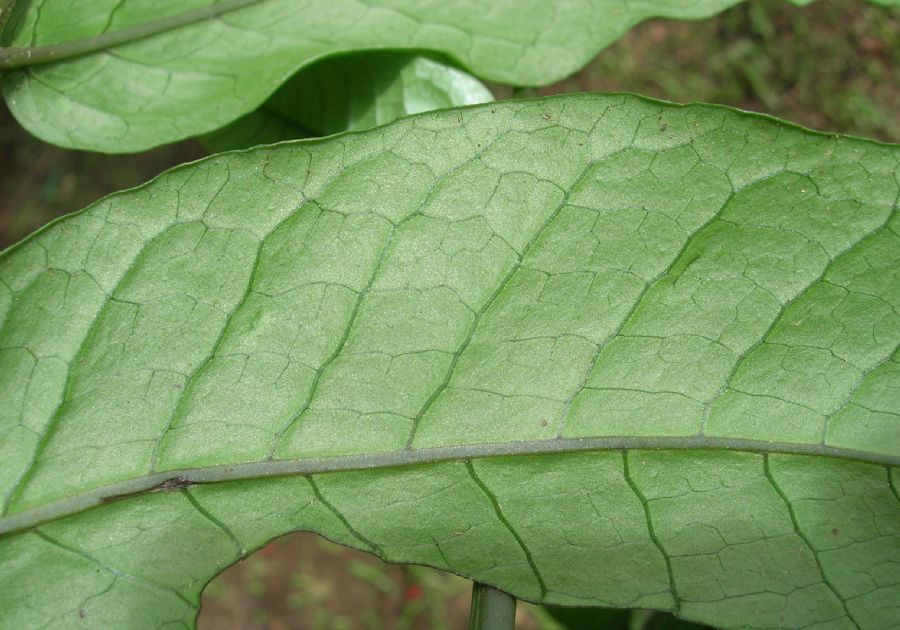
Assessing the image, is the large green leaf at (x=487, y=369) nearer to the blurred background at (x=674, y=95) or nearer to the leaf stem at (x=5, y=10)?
the leaf stem at (x=5, y=10)

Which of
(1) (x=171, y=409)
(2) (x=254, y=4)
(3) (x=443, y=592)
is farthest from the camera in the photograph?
(3) (x=443, y=592)

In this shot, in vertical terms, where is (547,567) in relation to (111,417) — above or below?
below

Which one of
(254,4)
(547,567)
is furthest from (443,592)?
(254,4)

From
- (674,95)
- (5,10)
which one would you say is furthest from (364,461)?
(674,95)

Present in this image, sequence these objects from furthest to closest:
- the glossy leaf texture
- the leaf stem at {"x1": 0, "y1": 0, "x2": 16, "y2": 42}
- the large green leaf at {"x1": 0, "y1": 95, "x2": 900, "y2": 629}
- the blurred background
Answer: the blurred background → the glossy leaf texture → the leaf stem at {"x1": 0, "y1": 0, "x2": 16, "y2": 42} → the large green leaf at {"x1": 0, "y1": 95, "x2": 900, "y2": 629}

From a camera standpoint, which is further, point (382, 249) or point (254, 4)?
point (254, 4)

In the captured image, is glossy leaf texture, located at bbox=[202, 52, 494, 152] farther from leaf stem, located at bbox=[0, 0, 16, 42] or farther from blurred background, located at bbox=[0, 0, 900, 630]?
blurred background, located at bbox=[0, 0, 900, 630]

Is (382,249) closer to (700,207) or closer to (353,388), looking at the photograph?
(353,388)

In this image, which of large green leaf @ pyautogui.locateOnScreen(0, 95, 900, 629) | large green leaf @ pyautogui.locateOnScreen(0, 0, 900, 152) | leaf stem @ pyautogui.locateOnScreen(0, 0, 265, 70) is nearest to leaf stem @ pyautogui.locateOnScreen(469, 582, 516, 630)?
large green leaf @ pyautogui.locateOnScreen(0, 95, 900, 629)
